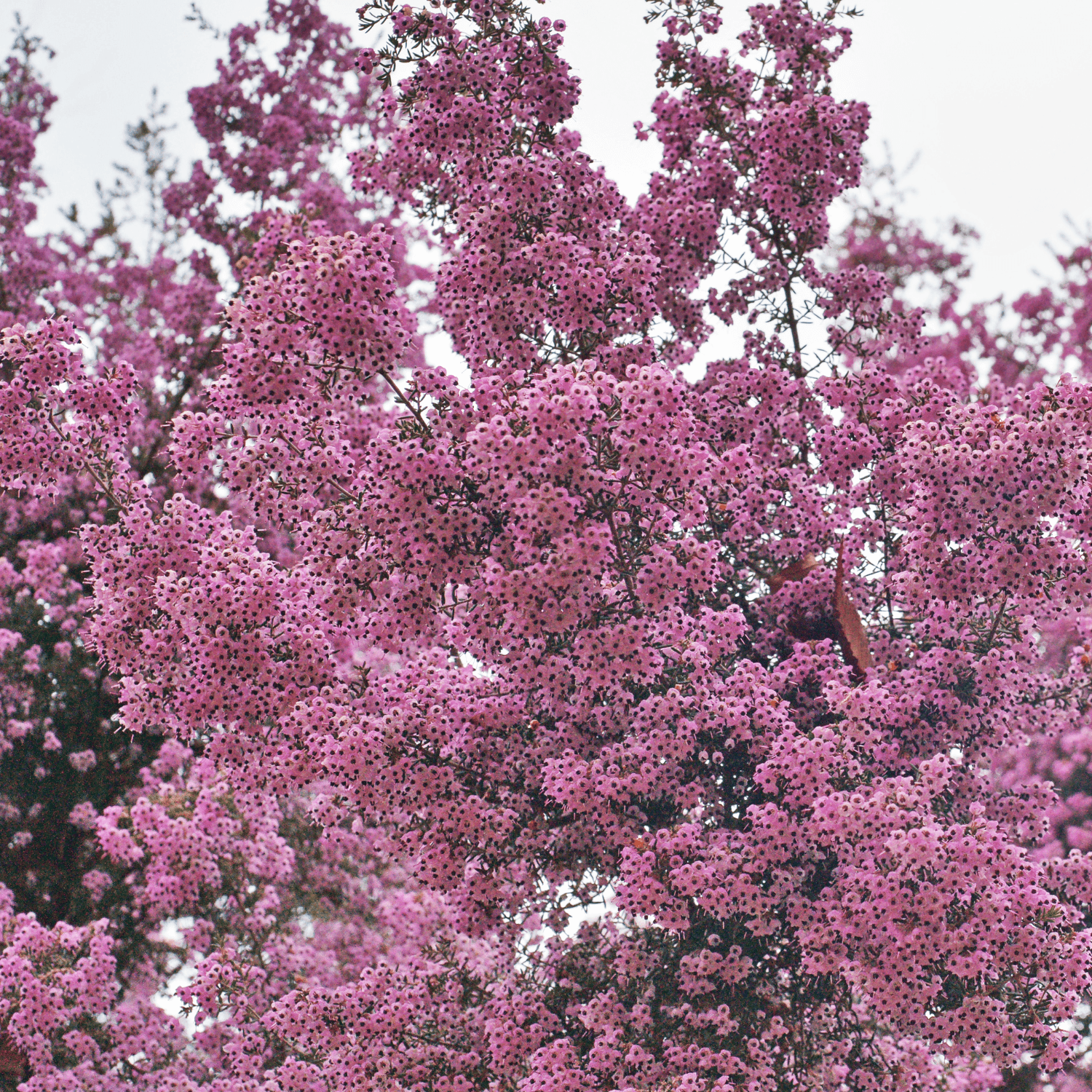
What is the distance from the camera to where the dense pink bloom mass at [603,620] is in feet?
19.3

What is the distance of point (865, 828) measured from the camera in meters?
5.72

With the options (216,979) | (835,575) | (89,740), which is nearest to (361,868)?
(89,740)

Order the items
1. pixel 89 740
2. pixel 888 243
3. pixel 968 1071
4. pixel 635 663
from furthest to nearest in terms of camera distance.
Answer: pixel 888 243 → pixel 89 740 → pixel 968 1071 → pixel 635 663

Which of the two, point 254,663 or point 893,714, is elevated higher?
point 254,663

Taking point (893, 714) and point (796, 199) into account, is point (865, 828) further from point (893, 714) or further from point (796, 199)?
point (796, 199)

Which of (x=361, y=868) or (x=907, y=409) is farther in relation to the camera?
(x=361, y=868)

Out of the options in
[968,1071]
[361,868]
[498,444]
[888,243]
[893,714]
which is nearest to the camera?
[498,444]

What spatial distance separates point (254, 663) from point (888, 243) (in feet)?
54.2

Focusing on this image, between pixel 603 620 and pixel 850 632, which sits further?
pixel 850 632

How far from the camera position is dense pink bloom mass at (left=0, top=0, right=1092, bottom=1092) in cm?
588

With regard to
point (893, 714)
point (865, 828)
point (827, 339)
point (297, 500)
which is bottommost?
point (865, 828)

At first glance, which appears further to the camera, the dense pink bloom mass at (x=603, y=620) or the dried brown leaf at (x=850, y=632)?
the dried brown leaf at (x=850, y=632)

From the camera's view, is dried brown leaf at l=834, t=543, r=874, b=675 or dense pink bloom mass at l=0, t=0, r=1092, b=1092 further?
dried brown leaf at l=834, t=543, r=874, b=675

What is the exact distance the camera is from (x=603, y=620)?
622 centimetres
